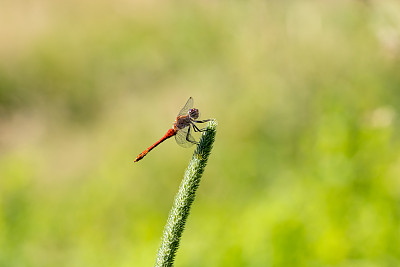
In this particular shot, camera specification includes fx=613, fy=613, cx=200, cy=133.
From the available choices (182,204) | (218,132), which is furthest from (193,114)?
(218,132)

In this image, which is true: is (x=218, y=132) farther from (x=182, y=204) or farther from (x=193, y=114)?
(x=182, y=204)

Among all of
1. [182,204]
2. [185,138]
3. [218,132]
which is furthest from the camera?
[218,132]

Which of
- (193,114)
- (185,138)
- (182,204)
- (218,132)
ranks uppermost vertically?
(218,132)

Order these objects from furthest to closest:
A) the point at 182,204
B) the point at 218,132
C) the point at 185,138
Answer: the point at 218,132, the point at 185,138, the point at 182,204

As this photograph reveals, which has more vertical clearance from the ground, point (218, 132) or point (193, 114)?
point (218, 132)

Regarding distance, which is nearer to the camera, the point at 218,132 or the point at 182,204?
the point at 182,204

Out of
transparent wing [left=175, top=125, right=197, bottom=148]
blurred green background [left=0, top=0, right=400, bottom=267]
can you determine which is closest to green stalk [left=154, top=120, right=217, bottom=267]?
transparent wing [left=175, top=125, right=197, bottom=148]

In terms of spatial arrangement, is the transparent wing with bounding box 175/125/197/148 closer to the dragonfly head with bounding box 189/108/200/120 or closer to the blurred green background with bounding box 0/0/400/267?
the dragonfly head with bounding box 189/108/200/120
